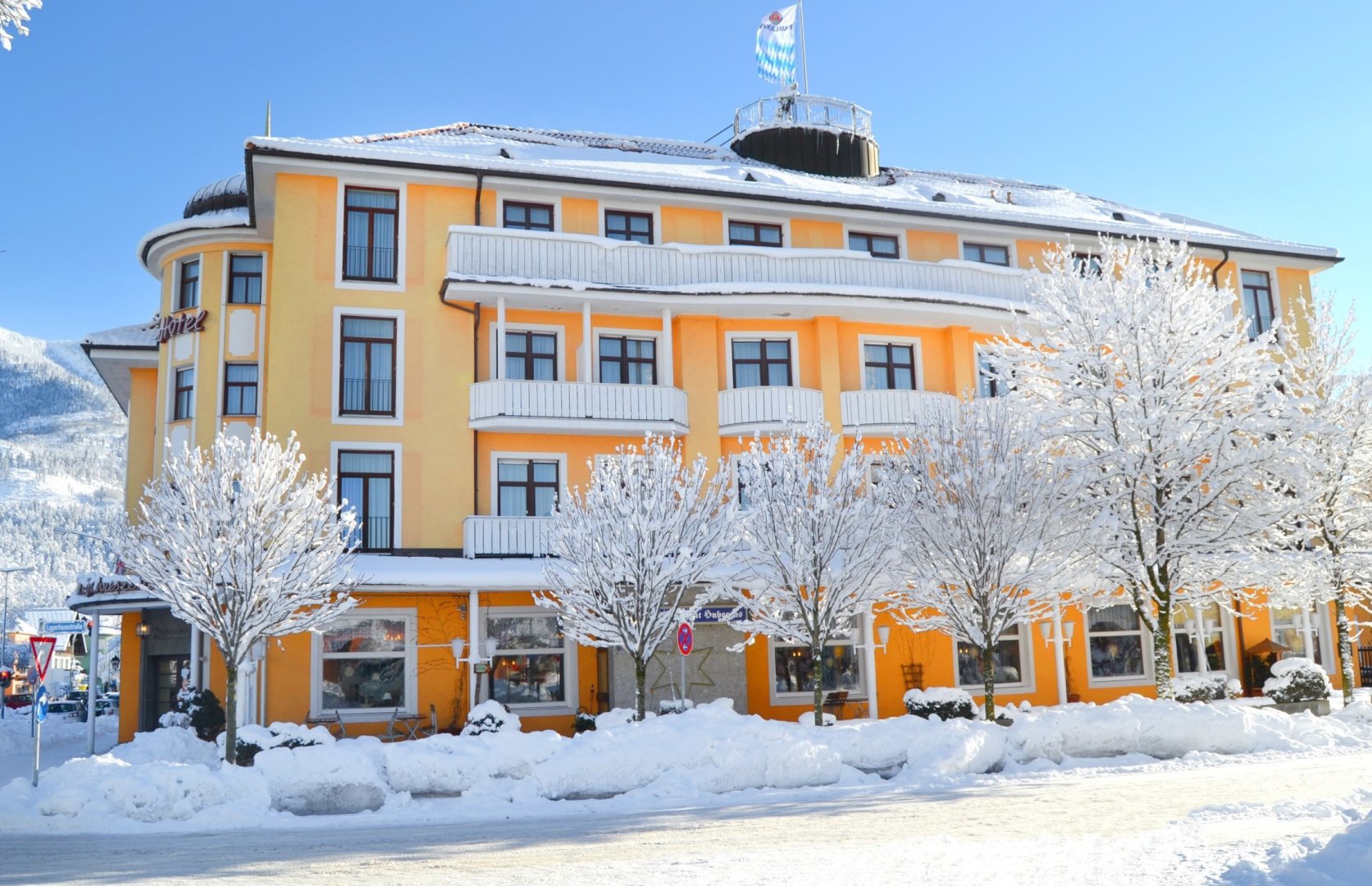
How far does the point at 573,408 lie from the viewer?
25000mm

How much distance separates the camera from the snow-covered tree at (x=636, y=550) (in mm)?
20062

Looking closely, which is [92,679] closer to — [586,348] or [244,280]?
[244,280]

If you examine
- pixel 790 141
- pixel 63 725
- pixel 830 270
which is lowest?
pixel 63 725

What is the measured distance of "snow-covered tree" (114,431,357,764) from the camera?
1878cm

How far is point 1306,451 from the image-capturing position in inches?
883

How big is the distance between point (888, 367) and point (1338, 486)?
10.0 metres

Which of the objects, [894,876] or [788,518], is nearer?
[894,876]

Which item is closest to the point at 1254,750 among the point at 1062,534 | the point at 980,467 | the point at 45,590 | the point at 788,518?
the point at 1062,534

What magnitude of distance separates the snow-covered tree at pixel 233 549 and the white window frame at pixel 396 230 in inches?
236

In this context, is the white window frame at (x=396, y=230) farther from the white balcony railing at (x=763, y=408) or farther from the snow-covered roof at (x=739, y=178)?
the white balcony railing at (x=763, y=408)

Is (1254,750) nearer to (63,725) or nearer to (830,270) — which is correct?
(830,270)

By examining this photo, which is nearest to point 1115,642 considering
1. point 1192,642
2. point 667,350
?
point 1192,642

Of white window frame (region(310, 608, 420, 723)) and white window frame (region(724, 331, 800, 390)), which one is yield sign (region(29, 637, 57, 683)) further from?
white window frame (region(724, 331, 800, 390))

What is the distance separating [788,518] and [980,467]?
3511 mm
